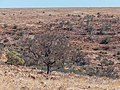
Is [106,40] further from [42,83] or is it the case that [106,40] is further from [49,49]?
[42,83]

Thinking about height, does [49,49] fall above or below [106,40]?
above

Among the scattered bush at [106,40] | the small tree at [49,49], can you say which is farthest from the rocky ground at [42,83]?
the scattered bush at [106,40]

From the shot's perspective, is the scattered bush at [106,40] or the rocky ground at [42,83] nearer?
the rocky ground at [42,83]

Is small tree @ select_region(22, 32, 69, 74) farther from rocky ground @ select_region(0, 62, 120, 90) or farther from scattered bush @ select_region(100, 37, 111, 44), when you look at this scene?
scattered bush @ select_region(100, 37, 111, 44)

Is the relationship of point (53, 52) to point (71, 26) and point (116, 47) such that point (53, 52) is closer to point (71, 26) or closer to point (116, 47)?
point (116, 47)

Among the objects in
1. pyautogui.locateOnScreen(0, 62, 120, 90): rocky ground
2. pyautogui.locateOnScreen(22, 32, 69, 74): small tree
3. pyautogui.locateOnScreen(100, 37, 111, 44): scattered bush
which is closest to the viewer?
pyautogui.locateOnScreen(0, 62, 120, 90): rocky ground

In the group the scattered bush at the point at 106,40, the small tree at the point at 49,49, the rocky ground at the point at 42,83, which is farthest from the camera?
the scattered bush at the point at 106,40

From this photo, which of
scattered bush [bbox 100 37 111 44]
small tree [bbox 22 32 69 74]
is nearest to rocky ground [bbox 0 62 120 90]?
small tree [bbox 22 32 69 74]

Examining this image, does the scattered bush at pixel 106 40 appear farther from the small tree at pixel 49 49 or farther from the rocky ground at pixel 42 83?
the rocky ground at pixel 42 83

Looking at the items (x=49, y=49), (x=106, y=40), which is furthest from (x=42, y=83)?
(x=106, y=40)

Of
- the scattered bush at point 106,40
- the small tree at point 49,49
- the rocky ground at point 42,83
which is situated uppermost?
the rocky ground at point 42,83

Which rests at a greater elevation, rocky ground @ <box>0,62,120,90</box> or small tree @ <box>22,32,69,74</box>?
rocky ground @ <box>0,62,120,90</box>

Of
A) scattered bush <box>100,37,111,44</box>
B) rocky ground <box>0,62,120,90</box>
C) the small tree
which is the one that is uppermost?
rocky ground <box>0,62,120,90</box>

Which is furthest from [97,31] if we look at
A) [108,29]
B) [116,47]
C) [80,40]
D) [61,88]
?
→ [61,88]
